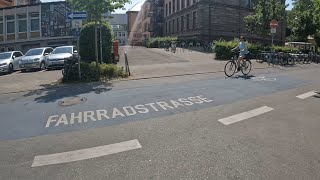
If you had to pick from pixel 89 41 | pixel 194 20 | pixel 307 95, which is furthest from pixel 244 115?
pixel 194 20

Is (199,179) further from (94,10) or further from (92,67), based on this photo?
(94,10)

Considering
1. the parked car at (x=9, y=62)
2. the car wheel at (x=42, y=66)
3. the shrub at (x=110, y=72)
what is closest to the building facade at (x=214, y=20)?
the car wheel at (x=42, y=66)

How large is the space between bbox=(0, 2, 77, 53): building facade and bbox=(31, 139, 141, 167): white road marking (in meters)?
44.2

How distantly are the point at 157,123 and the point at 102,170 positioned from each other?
283 cm

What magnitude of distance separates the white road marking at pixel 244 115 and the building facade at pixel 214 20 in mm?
38770

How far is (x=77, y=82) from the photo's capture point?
1505cm

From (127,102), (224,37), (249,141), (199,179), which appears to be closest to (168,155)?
(199,179)

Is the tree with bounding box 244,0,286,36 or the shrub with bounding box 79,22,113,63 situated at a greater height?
the tree with bounding box 244,0,286,36

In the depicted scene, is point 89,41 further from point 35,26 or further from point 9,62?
point 35,26

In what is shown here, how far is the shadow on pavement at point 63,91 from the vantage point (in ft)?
38.6

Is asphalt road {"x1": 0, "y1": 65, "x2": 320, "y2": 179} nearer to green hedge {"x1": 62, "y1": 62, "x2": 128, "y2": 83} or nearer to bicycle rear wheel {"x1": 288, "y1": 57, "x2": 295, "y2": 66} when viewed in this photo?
green hedge {"x1": 62, "y1": 62, "x2": 128, "y2": 83}

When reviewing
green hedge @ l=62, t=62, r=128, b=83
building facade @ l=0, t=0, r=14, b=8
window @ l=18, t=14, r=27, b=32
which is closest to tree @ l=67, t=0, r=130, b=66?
green hedge @ l=62, t=62, r=128, b=83

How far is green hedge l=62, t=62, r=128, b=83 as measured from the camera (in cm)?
1531

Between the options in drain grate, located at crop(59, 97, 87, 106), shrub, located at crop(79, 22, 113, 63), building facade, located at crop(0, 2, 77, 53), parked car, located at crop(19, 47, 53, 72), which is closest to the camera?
drain grate, located at crop(59, 97, 87, 106)
